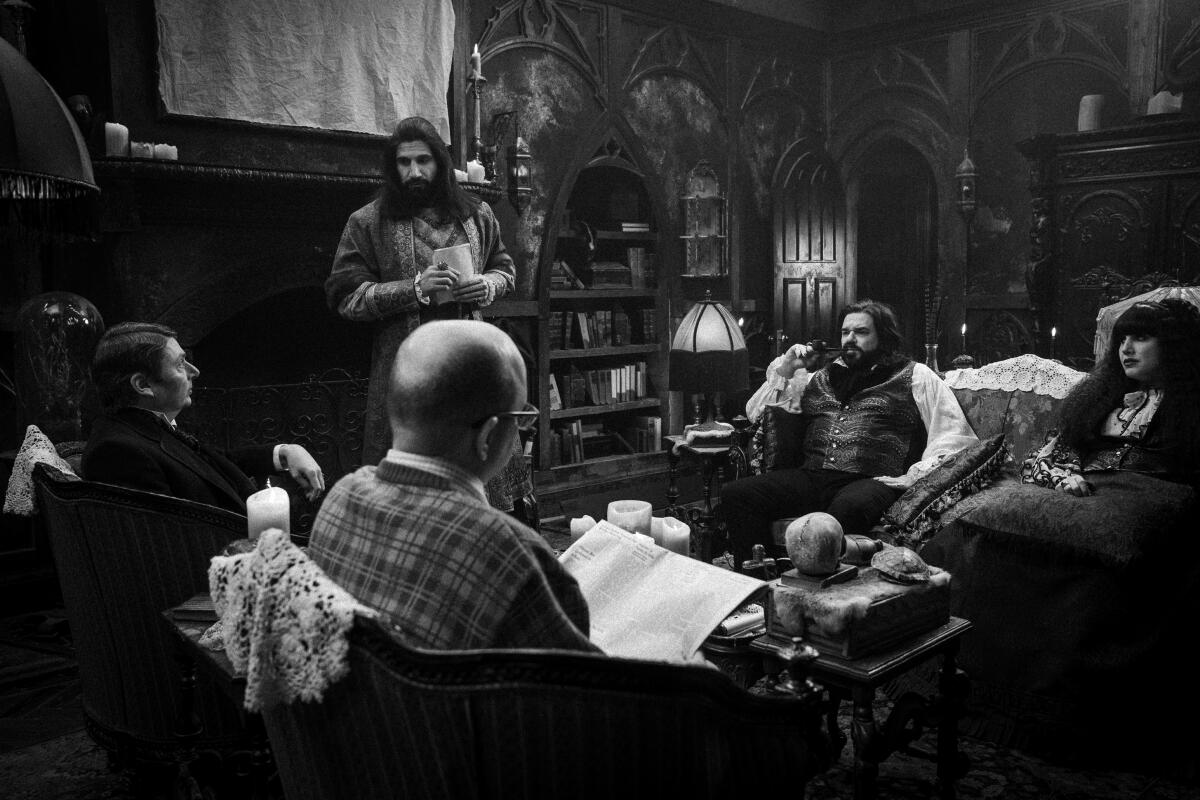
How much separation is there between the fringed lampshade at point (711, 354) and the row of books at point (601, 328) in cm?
146

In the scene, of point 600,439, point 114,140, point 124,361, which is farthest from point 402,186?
point 600,439

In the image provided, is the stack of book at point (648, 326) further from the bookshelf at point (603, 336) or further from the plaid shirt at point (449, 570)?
the plaid shirt at point (449, 570)

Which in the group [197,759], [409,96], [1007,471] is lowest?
[197,759]

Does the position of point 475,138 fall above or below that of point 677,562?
above

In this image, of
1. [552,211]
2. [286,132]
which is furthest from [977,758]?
[552,211]

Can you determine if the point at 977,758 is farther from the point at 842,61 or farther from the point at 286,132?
the point at 842,61

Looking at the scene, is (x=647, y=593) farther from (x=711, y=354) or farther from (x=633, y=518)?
(x=711, y=354)

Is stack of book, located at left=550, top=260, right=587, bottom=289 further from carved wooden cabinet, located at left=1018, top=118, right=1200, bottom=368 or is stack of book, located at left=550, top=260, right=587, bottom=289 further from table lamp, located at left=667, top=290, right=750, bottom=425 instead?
carved wooden cabinet, located at left=1018, top=118, right=1200, bottom=368

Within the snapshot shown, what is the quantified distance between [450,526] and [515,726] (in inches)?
11.5

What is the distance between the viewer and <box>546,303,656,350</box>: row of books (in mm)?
6016

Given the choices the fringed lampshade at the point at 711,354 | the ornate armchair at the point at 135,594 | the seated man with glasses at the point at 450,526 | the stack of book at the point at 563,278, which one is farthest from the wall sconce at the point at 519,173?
the seated man with glasses at the point at 450,526

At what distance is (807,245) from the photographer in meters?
7.27

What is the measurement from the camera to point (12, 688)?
3.26 meters

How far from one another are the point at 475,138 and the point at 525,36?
92 cm
